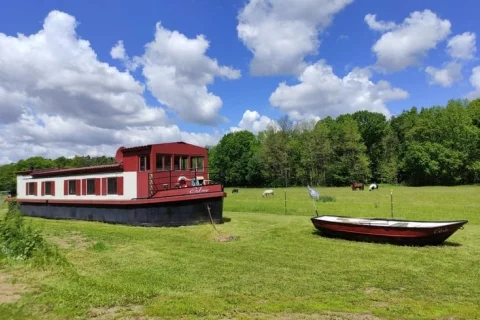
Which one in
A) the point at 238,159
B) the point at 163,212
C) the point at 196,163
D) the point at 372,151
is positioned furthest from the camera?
the point at 238,159

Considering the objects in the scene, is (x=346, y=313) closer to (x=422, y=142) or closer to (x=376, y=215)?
(x=376, y=215)

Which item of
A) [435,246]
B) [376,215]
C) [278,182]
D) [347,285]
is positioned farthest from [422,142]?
[347,285]

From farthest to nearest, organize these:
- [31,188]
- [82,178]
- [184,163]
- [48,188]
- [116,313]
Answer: [31,188] < [48,188] < [82,178] < [184,163] < [116,313]

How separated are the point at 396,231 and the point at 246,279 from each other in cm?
617

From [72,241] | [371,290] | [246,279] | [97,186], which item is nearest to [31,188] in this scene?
[97,186]

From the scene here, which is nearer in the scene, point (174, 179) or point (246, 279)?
point (246, 279)

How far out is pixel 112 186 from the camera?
1873 centimetres

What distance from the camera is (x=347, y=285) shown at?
758cm

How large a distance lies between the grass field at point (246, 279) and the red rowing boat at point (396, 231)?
0.38 metres

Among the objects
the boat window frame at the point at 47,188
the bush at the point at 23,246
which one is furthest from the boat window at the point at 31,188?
the bush at the point at 23,246

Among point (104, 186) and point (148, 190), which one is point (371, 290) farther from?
point (104, 186)

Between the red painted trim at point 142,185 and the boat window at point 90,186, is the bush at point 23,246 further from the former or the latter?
the boat window at point 90,186

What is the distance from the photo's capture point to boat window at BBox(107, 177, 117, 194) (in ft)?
61.0

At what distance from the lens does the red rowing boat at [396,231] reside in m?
11.5
